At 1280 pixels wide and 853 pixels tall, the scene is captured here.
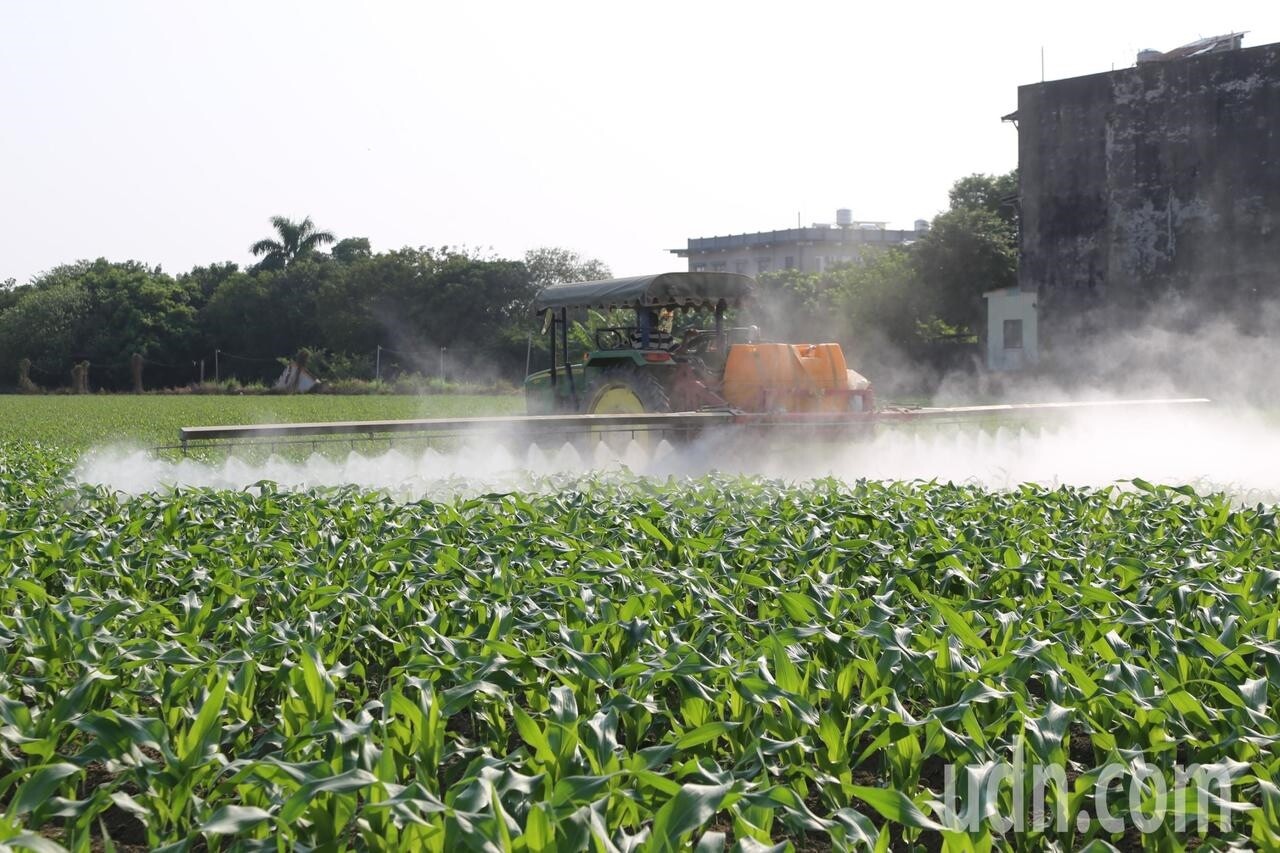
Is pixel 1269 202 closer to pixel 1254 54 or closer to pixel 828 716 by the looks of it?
pixel 1254 54

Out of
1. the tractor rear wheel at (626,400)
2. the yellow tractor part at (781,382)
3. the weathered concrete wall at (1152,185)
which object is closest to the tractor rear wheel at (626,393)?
the tractor rear wheel at (626,400)

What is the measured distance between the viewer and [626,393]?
13328 mm

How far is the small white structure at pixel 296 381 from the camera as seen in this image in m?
51.7

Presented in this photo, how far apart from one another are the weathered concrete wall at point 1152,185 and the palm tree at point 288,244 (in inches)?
1830

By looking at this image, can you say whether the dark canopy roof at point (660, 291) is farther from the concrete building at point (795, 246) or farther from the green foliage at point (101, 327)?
the concrete building at point (795, 246)

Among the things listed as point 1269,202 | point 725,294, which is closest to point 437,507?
point 725,294

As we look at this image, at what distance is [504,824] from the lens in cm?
242

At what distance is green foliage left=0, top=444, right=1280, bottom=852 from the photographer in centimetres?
274

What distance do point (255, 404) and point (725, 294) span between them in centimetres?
2422

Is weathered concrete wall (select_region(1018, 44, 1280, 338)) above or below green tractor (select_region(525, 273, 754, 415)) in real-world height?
above

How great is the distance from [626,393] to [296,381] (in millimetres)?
41671

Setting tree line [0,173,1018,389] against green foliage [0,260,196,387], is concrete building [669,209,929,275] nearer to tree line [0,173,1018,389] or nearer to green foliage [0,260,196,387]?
tree line [0,173,1018,389]

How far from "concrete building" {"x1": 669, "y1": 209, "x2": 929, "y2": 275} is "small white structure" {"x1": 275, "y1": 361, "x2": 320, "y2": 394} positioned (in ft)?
129

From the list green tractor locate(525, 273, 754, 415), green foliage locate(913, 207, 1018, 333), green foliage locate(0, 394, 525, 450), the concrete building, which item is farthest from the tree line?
green tractor locate(525, 273, 754, 415)
